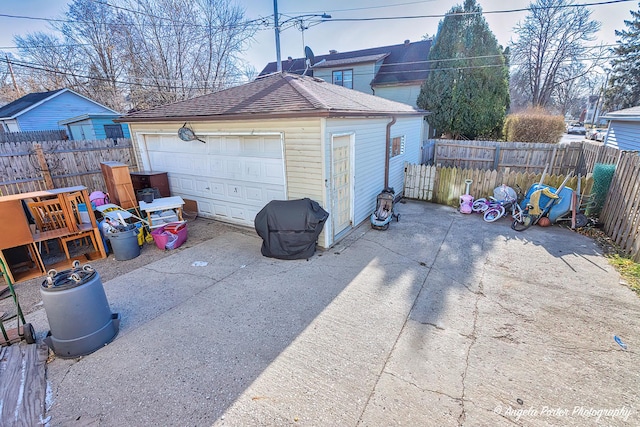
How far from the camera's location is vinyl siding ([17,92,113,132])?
636 inches

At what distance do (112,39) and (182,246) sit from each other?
1972cm

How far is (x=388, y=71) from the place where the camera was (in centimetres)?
1814

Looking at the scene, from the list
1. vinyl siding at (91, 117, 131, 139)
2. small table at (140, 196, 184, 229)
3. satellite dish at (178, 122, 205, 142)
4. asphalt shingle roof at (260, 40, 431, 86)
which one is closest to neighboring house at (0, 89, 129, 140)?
vinyl siding at (91, 117, 131, 139)

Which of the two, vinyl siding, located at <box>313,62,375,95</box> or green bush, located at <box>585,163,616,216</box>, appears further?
vinyl siding, located at <box>313,62,375,95</box>

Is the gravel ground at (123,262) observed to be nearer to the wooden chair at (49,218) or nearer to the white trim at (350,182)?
the wooden chair at (49,218)

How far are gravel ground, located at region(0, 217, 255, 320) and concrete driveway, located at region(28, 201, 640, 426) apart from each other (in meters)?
0.30

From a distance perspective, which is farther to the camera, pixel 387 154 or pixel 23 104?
pixel 23 104

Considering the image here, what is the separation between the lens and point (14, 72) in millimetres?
23547

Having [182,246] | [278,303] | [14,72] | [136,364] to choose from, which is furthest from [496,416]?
[14,72]

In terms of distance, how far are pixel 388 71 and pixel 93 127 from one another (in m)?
16.9

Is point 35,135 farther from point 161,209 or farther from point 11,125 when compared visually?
point 161,209

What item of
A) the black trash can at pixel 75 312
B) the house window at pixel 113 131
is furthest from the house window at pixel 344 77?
the black trash can at pixel 75 312

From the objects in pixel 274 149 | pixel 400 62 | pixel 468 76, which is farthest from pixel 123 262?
pixel 400 62

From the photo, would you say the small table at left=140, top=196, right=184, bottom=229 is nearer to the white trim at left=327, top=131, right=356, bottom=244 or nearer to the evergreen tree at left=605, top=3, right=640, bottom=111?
the white trim at left=327, top=131, right=356, bottom=244
